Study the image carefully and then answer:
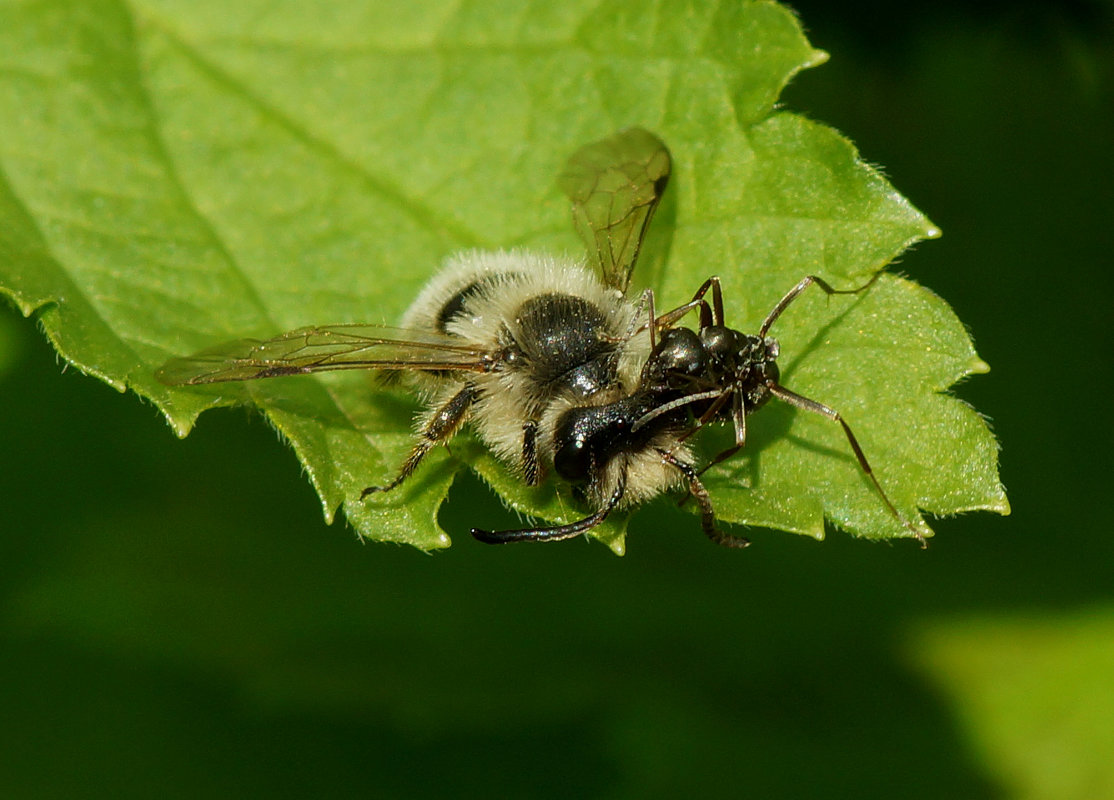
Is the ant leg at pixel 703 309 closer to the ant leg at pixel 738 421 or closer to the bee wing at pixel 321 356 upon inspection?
the ant leg at pixel 738 421

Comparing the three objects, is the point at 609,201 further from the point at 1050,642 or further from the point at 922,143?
the point at 1050,642

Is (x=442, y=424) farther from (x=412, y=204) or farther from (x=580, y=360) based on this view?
(x=412, y=204)

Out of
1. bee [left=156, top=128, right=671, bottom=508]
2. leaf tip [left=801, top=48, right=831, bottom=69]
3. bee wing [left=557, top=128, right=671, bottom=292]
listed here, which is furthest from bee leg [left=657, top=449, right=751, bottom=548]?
leaf tip [left=801, top=48, right=831, bottom=69]

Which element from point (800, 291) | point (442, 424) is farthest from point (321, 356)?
point (800, 291)

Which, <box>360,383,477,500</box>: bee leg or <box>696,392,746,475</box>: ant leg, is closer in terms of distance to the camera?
Result: <box>696,392,746,475</box>: ant leg

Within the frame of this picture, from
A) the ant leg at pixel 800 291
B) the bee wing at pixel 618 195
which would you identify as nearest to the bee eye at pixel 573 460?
the ant leg at pixel 800 291

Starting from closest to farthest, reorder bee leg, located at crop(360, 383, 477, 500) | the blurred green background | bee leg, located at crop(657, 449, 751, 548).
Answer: bee leg, located at crop(657, 449, 751, 548) → bee leg, located at crop(360, 383, 477, 500) → the blurred green background

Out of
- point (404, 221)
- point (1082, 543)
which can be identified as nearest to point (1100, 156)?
point (1082, 543)

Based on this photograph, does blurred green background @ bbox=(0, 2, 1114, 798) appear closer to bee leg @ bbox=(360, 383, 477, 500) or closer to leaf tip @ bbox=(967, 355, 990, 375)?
bee leg @ bbox=(360, 383, 477, 500)
